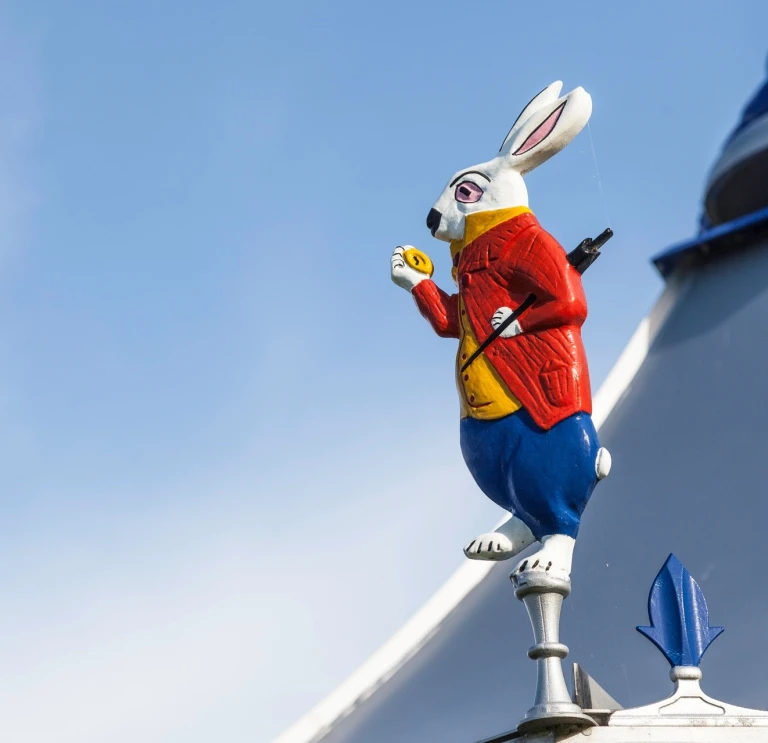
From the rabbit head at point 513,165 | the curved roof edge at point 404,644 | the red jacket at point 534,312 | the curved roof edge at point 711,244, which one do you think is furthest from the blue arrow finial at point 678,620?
the curved roof edge at point 711,244

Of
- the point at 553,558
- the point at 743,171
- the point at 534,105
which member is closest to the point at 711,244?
the point at 743,171

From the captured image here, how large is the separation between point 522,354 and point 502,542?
2.51 feet

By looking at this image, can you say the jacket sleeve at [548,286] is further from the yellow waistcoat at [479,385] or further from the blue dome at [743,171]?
the blue dome at [743,171]

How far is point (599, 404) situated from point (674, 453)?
1.36 m

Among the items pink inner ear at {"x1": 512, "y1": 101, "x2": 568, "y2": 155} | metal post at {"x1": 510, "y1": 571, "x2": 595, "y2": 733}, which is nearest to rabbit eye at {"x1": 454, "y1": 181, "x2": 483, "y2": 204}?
pink inner ear at {"x1": 512, "y1": 101, "x2": 568, "y2": 155}

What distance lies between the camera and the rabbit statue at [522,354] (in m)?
6.28

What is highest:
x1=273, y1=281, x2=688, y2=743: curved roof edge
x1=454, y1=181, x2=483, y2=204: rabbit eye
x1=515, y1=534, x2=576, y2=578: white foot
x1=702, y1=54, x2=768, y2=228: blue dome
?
x1=702, y1=54, x2=768, y2=228: blue dome

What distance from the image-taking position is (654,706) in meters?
5.96

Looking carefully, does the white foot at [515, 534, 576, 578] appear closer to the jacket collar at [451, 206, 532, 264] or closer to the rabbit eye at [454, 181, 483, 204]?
the jacket collar at [451, 206, 532, 264]

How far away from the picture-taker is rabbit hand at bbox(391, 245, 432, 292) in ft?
23.6

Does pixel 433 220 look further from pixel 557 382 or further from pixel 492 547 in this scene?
pixel 492 547

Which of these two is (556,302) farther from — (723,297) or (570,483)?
(723,297)

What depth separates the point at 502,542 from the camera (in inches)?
250

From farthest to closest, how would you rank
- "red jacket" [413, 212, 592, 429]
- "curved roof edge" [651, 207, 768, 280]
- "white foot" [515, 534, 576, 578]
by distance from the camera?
1. "curved roof edge" [651, 207, 768, 280]
2. "red jacket" [413, 212, 592, 429]
3. "white foot" [515, 534, 576, 578]
